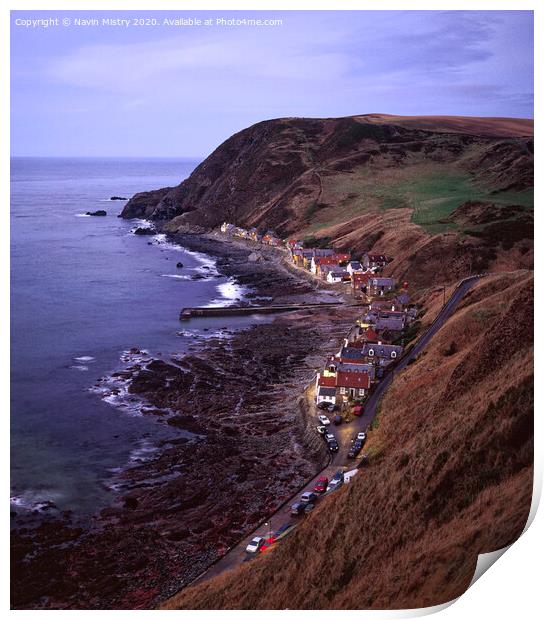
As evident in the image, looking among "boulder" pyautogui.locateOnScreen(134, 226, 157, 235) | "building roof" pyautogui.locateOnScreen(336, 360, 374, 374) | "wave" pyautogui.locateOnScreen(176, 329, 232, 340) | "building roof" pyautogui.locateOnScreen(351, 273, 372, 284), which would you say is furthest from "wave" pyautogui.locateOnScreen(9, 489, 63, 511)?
"boulder" pyautogui.locateOnScreen(134, 226, 157, 235)

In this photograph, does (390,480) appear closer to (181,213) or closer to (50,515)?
(50,515)

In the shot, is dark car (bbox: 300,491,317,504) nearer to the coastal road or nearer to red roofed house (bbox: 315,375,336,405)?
the coastal road

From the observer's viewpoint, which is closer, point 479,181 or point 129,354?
point 129,354

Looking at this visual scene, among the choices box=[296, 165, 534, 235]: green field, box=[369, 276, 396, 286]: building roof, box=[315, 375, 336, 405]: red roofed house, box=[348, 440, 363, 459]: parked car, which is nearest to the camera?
box=[348, 440, 363, 459]: parked car


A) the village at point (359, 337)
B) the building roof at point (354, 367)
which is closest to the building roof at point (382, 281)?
the village at point (359, 337)
